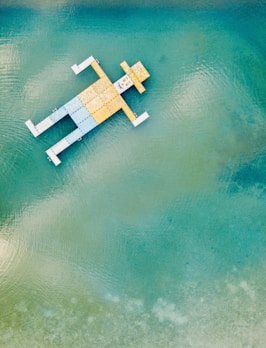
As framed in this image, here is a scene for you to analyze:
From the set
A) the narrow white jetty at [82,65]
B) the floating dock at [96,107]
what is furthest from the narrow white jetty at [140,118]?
the narrow white jetty at [82,65]

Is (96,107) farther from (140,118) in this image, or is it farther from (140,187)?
(140,187)

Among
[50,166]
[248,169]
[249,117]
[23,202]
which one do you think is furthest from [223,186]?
[23,202]

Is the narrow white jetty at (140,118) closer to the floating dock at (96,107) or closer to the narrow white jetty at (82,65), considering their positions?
the floating dock at (96,107)

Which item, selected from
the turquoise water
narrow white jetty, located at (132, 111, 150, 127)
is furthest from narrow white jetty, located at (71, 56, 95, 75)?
narrow white jetty, located at (132, 111, 150, 127)

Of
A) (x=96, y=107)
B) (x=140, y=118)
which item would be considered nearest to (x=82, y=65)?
(x=96, y=107)

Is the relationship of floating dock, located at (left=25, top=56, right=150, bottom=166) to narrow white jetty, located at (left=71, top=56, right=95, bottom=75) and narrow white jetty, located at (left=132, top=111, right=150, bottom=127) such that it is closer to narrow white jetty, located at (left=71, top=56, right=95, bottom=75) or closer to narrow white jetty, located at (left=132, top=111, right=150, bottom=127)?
narrow white jetty, located at (left=132, top=111, right=150, bottom=127)

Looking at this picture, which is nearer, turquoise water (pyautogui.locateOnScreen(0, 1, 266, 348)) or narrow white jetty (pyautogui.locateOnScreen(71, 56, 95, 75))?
turquoise water (pyautogui.locateOnScreen(0, 1, 266, 348))

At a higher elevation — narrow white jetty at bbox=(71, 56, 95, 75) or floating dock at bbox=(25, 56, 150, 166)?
narrow white jetty at bbox=(71, 56, 95, 75)

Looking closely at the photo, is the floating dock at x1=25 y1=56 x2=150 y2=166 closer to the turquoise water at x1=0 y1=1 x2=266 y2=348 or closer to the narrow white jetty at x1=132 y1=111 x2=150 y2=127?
the narrow white jetty at x1=132 y1=111 x2=150 y2=127
